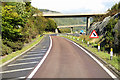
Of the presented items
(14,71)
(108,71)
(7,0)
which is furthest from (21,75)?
(7,0)

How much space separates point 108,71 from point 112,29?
932 cm

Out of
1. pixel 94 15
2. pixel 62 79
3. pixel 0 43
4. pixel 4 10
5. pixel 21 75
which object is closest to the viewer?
pixel 62 79

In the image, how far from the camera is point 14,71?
845 cm

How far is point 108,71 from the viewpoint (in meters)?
8.23

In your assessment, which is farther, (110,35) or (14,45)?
(14,45)

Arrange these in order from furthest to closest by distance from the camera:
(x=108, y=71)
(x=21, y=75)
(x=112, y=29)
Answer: (x=112, y=29) → (x=108, y=71) → (x=21, y=75)

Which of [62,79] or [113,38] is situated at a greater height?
[113,38]

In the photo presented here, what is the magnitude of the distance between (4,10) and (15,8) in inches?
71.5

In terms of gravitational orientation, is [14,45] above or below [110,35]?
below

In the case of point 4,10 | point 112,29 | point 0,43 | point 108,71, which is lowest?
point 108,71

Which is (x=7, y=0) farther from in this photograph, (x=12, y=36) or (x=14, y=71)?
(x=14, y=71)

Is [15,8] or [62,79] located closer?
[62,79]

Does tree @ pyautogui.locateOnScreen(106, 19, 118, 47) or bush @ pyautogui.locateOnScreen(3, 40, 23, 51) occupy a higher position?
tree @ pyautogui.locateOnScreen(106, 19, 118, 47)

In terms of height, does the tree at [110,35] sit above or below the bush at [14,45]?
above
